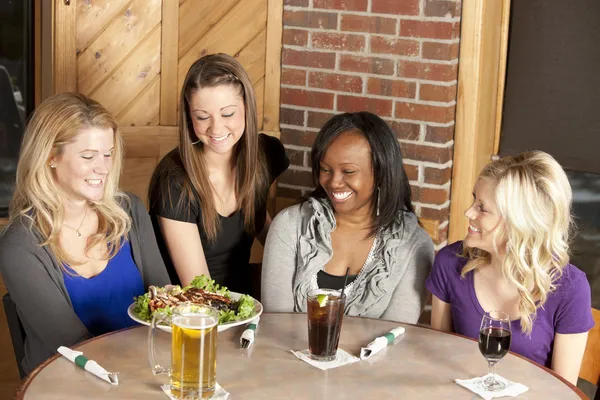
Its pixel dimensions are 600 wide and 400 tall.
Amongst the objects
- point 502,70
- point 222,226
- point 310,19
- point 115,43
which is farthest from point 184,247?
point 502,70

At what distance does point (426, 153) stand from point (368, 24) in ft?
1.75

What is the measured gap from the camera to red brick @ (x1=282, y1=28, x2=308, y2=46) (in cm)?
359

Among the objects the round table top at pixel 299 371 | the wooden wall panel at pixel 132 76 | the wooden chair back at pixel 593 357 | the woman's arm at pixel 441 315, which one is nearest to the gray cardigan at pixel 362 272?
the woman's arm at pixel 441 315

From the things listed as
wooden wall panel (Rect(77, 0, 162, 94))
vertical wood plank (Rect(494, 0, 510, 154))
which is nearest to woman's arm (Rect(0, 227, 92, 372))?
wooden wall panel (Rect(77, 0, 162, 94))

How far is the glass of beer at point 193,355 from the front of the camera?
1817 millimetres

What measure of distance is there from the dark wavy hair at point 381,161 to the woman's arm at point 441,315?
341 mm

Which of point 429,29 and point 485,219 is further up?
point 429,29

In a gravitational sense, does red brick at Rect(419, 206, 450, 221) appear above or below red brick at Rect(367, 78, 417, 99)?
below

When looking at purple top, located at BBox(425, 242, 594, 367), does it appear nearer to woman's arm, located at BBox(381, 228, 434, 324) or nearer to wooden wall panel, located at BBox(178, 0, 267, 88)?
woman's arm, located at BBox(381, 228, 434, 324)

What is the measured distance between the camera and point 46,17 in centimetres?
346

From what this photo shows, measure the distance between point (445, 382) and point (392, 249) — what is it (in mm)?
765

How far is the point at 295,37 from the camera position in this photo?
3615mm

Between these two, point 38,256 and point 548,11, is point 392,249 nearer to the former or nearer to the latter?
point 38,256

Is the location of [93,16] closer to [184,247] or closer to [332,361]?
[184,247]
